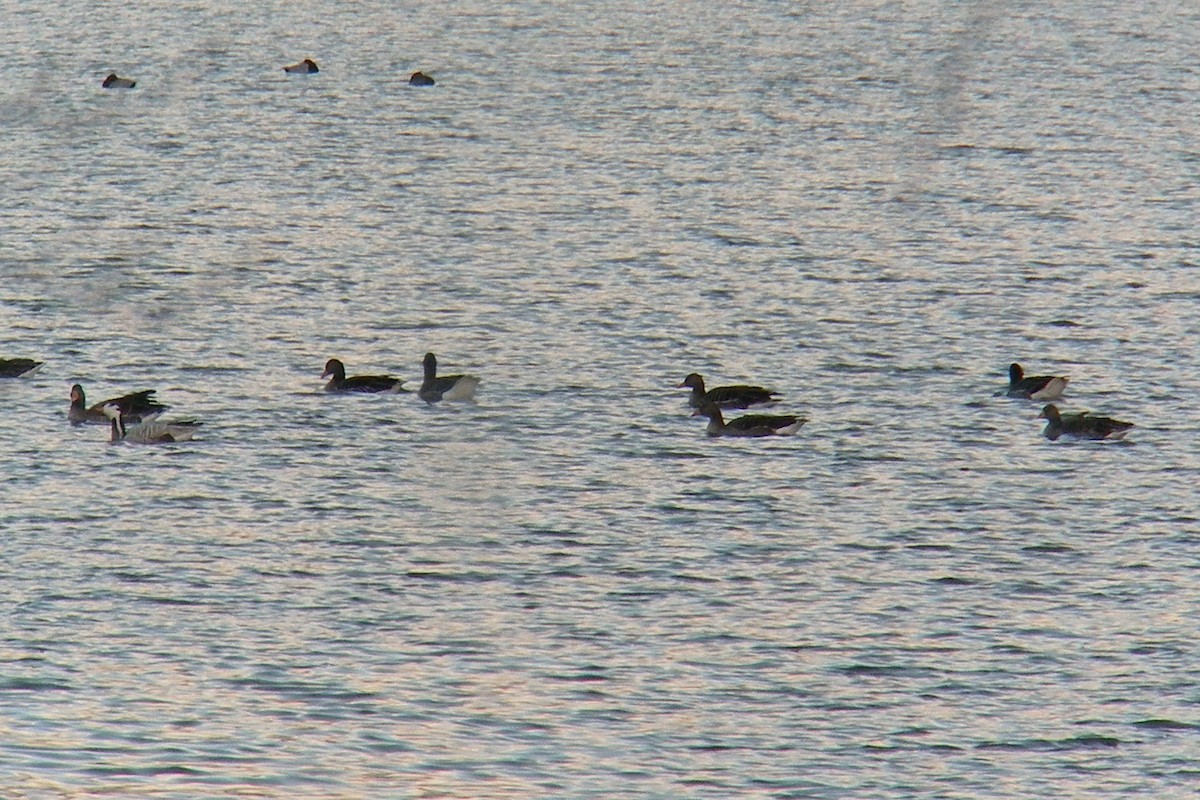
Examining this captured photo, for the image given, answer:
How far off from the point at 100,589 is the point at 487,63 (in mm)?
64308

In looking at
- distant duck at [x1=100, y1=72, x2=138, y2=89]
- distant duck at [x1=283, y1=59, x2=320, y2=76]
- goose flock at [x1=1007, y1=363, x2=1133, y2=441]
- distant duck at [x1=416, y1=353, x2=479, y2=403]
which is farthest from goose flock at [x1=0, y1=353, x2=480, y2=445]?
distant duck at [x1=283, y1=59, x2=320, y2=76]

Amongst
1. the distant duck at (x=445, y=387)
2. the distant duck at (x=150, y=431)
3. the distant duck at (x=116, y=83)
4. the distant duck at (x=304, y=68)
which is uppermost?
the distant duck at (x=150, y=431)

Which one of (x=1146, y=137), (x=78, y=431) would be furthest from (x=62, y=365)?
(x=1146, y=137)

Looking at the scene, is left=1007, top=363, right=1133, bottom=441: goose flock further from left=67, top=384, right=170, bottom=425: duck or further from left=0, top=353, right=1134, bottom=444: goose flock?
left=67, top=384, right=170, bottom=425: duck

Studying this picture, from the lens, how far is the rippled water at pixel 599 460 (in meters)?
23.0

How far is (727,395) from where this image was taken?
3622 centimetres

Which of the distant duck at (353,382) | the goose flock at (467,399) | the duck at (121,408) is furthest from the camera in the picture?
the distant duck at (353,382)

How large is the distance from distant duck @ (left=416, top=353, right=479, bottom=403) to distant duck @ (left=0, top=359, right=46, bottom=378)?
286 inches

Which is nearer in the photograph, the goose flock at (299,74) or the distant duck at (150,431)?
the distant duck at (150,431)

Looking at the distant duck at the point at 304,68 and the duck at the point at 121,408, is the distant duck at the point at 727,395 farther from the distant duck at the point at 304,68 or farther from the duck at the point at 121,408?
the distant duck at the point at 304,68

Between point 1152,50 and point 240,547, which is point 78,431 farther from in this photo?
point 1152,50

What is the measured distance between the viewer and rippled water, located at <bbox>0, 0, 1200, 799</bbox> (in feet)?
75.5

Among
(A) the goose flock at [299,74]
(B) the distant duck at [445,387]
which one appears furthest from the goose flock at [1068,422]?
(A) the goose flock at [299,74]

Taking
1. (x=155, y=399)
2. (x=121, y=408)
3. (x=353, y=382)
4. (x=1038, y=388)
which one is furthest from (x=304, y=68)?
(x=1038, y=388)
